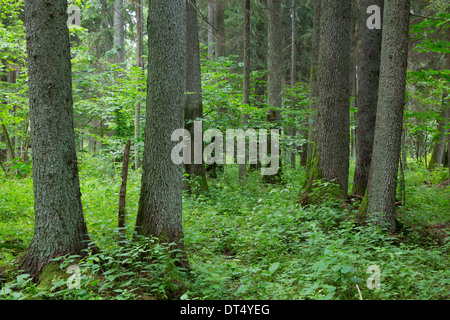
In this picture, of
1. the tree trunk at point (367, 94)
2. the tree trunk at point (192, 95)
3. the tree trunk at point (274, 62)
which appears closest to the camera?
the tree trunk at point (367, 94)

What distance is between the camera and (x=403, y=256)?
4773mm

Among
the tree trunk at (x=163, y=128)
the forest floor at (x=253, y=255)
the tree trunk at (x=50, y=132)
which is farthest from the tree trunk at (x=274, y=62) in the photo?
the tree trunk at (x=50, y=132)

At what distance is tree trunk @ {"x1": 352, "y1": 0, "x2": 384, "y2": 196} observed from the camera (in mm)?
8055

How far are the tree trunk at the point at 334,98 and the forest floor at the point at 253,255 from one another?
0.83 m

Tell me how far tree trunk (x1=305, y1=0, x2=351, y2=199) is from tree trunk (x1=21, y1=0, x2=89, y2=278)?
513 cm

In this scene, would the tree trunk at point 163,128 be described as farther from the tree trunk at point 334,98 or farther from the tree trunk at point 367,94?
the tree trunk at point 367,94

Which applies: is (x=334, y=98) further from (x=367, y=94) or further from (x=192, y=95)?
(x=192, y=95)

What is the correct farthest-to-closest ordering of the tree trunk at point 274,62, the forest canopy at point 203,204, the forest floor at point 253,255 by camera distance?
1. the tree trunk at point 274,62
2. the forest canopy at point 203,204
3. the forest floor at point 253,255

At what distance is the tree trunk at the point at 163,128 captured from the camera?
454cm

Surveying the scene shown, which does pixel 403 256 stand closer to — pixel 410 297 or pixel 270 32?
pixel 410 297

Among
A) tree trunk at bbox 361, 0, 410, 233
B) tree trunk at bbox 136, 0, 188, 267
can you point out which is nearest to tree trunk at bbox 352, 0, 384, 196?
tree trunk at bbox 361, 0, 410, 233

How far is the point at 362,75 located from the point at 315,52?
5.07 ft

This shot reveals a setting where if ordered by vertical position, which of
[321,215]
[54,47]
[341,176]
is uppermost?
[54,47]
